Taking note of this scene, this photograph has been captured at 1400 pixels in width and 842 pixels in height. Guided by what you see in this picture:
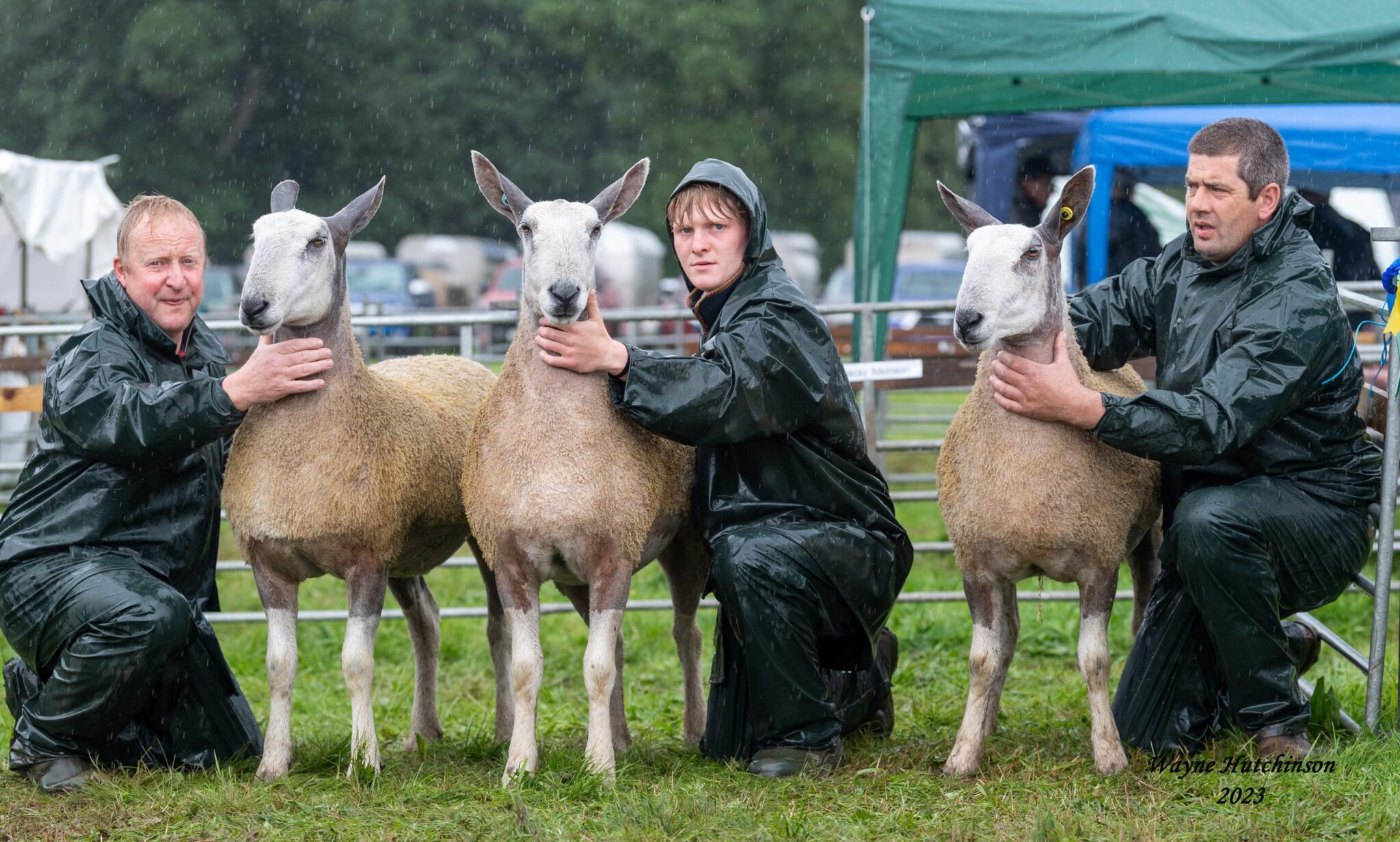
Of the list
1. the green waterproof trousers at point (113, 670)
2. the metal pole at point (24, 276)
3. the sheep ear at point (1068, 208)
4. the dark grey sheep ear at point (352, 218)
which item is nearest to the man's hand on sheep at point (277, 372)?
the dark grey sheep ear at point (352, 218)

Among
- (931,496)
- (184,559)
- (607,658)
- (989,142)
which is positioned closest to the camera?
(607,658)

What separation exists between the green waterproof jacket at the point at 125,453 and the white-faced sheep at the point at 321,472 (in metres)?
0.21

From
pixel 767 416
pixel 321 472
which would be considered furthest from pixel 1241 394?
pixel 321 472

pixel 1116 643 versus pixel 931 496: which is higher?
pixel 931 496

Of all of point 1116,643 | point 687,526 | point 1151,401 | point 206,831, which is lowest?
point 1116,643

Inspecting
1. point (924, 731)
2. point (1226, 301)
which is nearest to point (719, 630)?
point (924, 731)

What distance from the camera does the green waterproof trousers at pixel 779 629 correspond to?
4332 millimetres

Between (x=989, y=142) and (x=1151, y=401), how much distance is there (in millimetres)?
11673

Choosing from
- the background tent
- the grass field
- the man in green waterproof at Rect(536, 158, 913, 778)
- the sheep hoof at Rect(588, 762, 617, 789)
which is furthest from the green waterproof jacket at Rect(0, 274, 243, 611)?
the background tent

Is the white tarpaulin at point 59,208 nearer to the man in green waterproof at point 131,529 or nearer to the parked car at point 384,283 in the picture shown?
the parked car at point 384,283

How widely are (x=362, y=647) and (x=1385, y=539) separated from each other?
10.2 ft

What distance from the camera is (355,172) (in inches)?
1130

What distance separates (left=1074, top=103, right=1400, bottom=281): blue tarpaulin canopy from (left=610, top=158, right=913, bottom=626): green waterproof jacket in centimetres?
712

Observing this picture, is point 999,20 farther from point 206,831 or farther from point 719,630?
point 206,831
